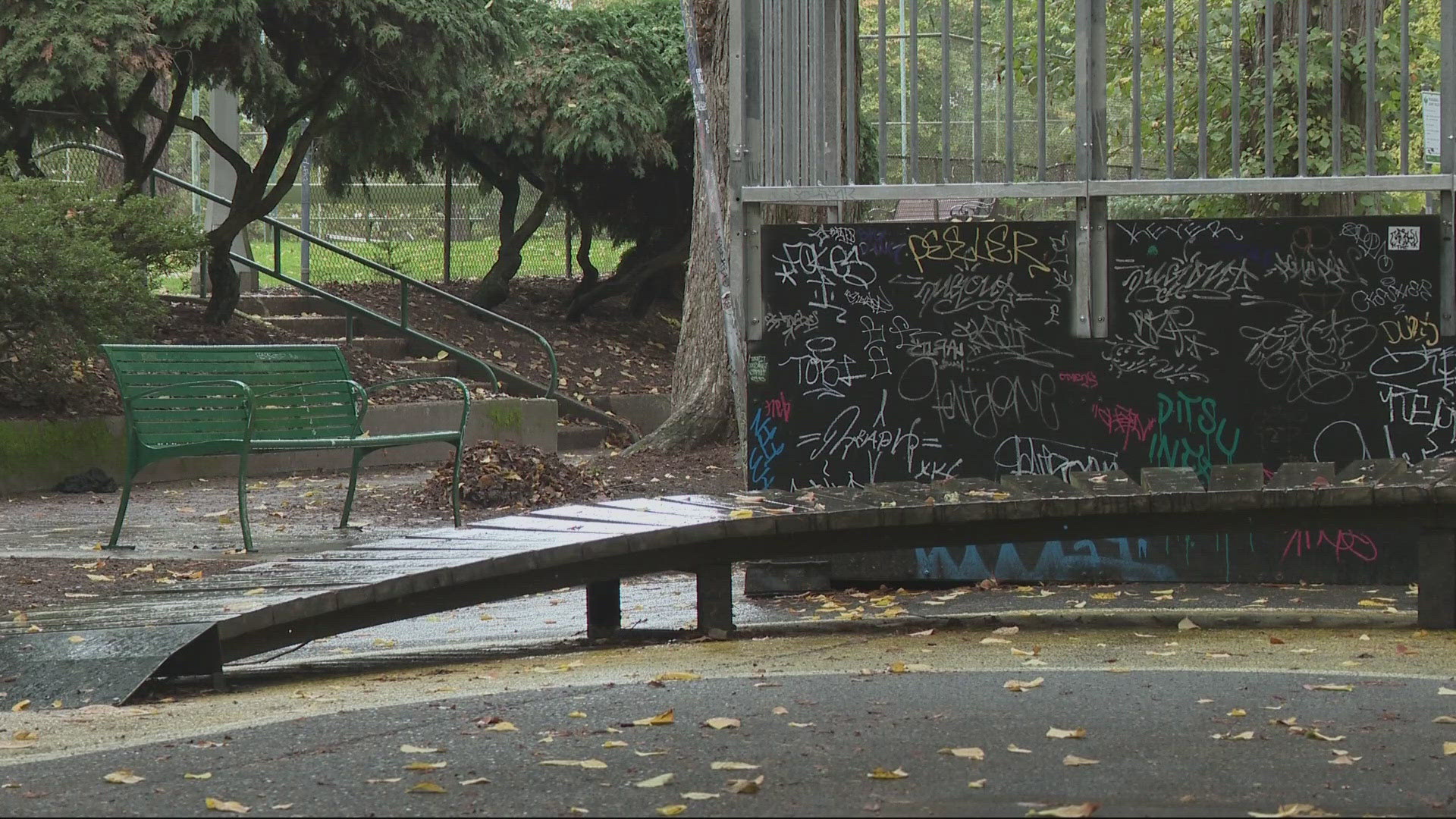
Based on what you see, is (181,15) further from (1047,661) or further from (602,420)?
(1047,661)

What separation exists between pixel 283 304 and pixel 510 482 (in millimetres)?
7442

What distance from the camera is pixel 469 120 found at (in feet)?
60.7

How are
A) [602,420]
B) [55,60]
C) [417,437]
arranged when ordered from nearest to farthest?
[417,437] < [55,60] < [602,420]

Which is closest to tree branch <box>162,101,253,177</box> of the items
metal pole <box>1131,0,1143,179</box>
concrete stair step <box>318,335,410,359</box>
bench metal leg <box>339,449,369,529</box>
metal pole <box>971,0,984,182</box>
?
concrete stair step <box>318,335,410,359</box>

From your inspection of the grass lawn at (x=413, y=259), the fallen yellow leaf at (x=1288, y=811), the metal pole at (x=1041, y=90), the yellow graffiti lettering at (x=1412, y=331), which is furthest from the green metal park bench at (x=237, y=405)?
the grass lawn at (x=413, y=259)

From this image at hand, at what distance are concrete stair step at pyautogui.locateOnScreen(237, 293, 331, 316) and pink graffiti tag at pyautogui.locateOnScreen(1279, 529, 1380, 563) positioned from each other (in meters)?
11.3

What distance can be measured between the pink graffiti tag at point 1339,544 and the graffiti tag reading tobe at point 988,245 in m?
1.64

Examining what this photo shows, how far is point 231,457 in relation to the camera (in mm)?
13000

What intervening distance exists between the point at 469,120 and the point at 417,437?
10351mm

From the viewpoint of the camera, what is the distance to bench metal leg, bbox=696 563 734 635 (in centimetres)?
700

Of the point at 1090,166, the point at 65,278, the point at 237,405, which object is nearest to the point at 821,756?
the point at 1090,166

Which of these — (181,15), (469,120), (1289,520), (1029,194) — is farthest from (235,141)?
(1289,520)

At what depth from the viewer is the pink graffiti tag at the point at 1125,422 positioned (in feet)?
26.5

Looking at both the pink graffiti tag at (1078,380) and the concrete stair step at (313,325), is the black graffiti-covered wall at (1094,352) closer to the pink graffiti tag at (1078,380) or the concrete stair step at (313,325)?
the pink graffiti tag at (1078,380)
